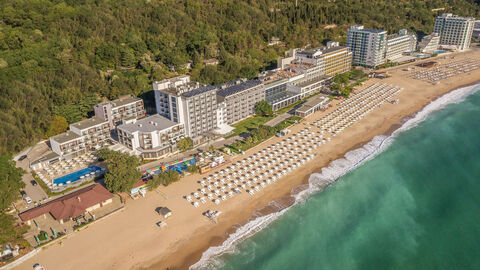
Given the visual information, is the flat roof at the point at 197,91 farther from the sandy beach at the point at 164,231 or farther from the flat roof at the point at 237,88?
the sandy beach at the point at 164,231

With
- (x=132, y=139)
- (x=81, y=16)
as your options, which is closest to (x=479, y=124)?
(x=132, y=139)

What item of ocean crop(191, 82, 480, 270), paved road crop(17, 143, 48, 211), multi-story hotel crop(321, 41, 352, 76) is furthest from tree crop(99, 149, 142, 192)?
multi-story hotel crop(321, 41, 352, 76)

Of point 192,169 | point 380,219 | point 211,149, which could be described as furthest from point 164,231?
point 380,219

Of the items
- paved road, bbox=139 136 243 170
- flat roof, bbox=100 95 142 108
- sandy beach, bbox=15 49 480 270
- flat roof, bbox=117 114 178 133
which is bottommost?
sandy beach, bbox=15 49 480 270

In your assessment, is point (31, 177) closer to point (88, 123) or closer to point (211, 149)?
point (88, 123)

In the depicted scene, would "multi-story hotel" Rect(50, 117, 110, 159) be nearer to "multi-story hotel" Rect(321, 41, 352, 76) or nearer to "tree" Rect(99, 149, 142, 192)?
"tree" Rect(99, 149, 142, 192)

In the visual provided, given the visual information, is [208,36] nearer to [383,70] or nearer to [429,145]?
[383,70]

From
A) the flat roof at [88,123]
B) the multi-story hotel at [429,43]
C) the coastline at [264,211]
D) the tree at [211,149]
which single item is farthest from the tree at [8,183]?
the multi-story hotel at [429,43]
